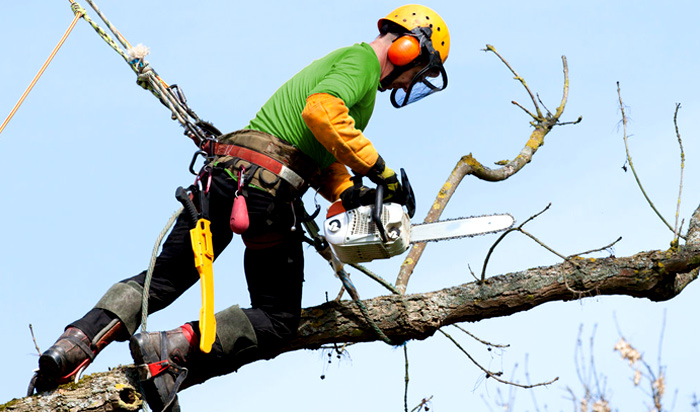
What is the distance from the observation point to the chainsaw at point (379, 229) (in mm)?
3922

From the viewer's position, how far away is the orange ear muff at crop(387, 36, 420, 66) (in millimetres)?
4309

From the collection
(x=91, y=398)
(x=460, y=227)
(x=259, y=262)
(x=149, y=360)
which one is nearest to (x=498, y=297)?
(x=460, y=227)

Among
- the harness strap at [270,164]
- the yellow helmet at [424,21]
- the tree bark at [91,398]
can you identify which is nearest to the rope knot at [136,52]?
the harness strap at [270,164]

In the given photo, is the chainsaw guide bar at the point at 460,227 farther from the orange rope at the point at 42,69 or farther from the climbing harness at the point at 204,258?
the orange rope at the point at 42,69

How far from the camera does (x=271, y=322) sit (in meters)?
4.02

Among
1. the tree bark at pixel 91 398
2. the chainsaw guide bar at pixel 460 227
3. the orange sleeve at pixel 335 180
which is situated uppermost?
the orange sleeve at pixel 335 180

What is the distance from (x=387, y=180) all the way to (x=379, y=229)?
251 millimetres

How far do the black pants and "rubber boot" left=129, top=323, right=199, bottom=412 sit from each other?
0.82 ft

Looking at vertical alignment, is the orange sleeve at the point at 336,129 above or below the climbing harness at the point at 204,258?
above

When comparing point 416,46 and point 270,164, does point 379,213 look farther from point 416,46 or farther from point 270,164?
point 416,46

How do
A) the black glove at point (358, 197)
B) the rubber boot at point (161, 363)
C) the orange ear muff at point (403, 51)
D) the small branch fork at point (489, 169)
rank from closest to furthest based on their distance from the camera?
the rubber boot at point (161, 363)
the black glove at point (358, 197)
the orange ear muff at point (403, 51)
the small branch fork at point (489, 169)

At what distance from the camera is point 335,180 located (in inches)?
179

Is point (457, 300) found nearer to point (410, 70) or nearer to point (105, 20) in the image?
point (410, 70)

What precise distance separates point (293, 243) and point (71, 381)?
1.19 metres
